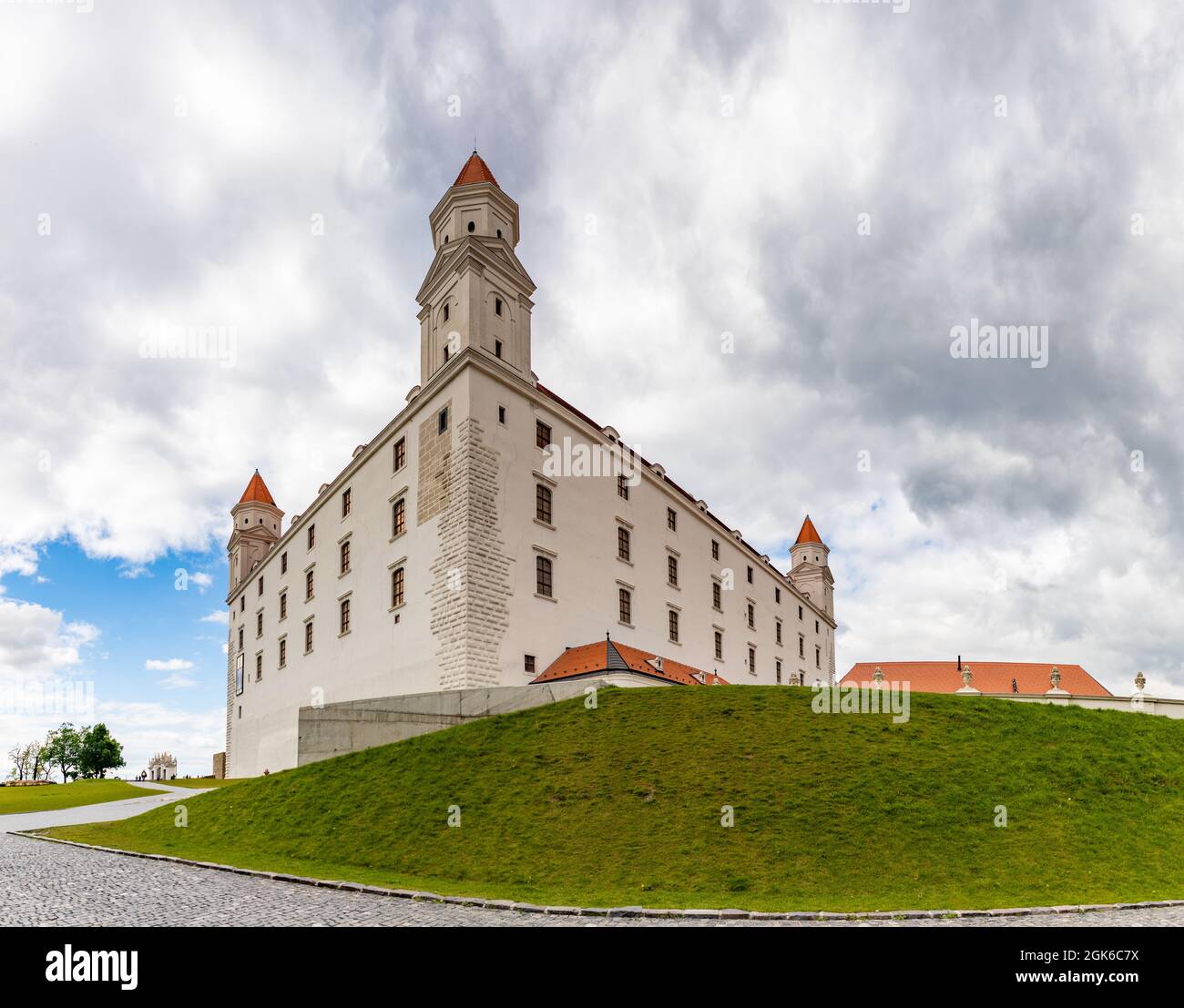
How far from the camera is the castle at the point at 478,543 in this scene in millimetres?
34094

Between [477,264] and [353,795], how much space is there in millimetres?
24288

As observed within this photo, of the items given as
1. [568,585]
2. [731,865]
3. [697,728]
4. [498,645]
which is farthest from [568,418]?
[731,865]

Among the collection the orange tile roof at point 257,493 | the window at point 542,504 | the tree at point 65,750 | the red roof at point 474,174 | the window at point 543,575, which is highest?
the red roof at point 474,174

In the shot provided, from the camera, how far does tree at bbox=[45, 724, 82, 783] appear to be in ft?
353

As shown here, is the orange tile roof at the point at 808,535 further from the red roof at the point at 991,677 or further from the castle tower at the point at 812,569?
the red roof at the point at 991,677

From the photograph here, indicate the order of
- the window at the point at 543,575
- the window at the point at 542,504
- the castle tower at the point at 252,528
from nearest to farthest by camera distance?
the window at the point at 543,575, the window at the point at 542,504, the castle tower at the point at 252,528

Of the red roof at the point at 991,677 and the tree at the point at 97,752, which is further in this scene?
the tree at the point at 97,752

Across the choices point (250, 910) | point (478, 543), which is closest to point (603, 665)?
point (478, 543)

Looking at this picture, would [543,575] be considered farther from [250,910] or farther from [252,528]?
[252,528]

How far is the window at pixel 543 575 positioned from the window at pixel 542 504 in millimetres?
1732

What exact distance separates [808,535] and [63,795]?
191 ft

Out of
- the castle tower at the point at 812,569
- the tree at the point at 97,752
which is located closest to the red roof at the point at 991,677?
the castle tower at the point at 812,569

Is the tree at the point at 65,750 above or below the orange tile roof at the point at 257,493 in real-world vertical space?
below
